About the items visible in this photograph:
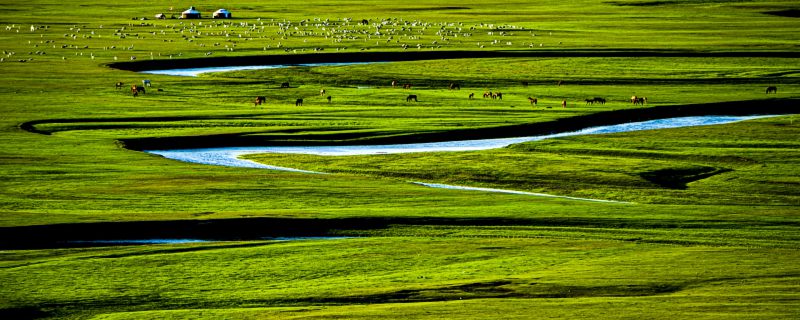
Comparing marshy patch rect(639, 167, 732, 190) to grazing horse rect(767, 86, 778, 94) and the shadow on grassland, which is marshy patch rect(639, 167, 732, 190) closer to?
the shadow on grassland

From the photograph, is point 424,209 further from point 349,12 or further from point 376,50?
point 349,12

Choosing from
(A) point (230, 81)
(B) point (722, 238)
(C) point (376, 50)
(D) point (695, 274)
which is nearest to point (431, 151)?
(B) point (722, 238)

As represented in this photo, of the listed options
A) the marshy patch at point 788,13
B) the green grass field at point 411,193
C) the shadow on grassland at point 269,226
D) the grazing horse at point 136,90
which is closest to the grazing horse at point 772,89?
the green grass field at point 411,193

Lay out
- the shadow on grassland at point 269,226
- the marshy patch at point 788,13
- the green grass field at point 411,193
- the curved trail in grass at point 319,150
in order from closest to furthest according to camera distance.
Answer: the green grass field at point 411,193 < the shadow on grassland at point 269,226 < the curved trail in grass at point 319,150 < the marshy patch at point 788,13

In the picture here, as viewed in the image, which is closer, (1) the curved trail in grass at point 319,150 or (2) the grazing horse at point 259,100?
(1) the curved trail in grass at point 319,150

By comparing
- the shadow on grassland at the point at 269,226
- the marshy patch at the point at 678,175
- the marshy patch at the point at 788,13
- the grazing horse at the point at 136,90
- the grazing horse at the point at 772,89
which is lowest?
the shadow on grassland at the point at 269,226

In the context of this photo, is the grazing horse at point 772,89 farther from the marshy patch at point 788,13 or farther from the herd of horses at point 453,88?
the marshy patch at point 788,13

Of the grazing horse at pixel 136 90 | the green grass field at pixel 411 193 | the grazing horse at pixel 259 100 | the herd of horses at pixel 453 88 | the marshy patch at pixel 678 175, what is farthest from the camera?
the grazing horse at pixel 136 90
